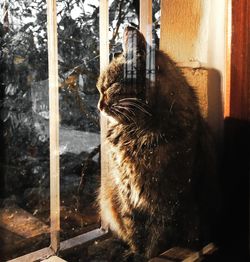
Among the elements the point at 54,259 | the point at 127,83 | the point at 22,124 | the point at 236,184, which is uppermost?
the point at 127,83

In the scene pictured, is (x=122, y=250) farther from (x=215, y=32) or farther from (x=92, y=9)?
(x=215, y=32)

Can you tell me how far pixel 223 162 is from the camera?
1.58 m

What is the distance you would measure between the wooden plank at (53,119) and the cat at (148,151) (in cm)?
16

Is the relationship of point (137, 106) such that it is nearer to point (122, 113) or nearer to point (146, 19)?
point (122, 113)

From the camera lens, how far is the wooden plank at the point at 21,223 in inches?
38.0

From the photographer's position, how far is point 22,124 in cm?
97

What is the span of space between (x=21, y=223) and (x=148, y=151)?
20.3 inches

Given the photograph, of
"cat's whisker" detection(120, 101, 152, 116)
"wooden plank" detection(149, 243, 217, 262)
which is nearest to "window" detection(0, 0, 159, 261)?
"cat's whisker" detection(120, 101, 152, 116)

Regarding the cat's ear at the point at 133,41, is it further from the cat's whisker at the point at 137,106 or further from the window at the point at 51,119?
the cat's whisker at the point at 137,106

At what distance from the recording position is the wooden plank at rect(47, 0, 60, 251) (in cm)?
100

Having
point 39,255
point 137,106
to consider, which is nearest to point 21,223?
point 39,255

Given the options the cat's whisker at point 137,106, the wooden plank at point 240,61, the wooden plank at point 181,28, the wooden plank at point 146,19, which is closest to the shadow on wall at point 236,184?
the wooden plank at point 240,61

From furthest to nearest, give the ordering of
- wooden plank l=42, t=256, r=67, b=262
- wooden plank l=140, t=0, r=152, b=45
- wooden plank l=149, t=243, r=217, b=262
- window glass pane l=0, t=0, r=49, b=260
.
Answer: wooden plank l=149, t=243, r=217, b=262 < wooden plank l=140, t=0, r=152, b=45 < wooden plank l=42, t=256, r=67, b=262 < window glass pane l=0, t=0, r=49, b=260

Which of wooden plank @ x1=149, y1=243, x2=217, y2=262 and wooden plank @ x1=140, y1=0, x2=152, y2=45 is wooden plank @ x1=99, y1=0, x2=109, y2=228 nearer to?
wooden plank @ x1=140, y1=0, x2=152, y2=45
